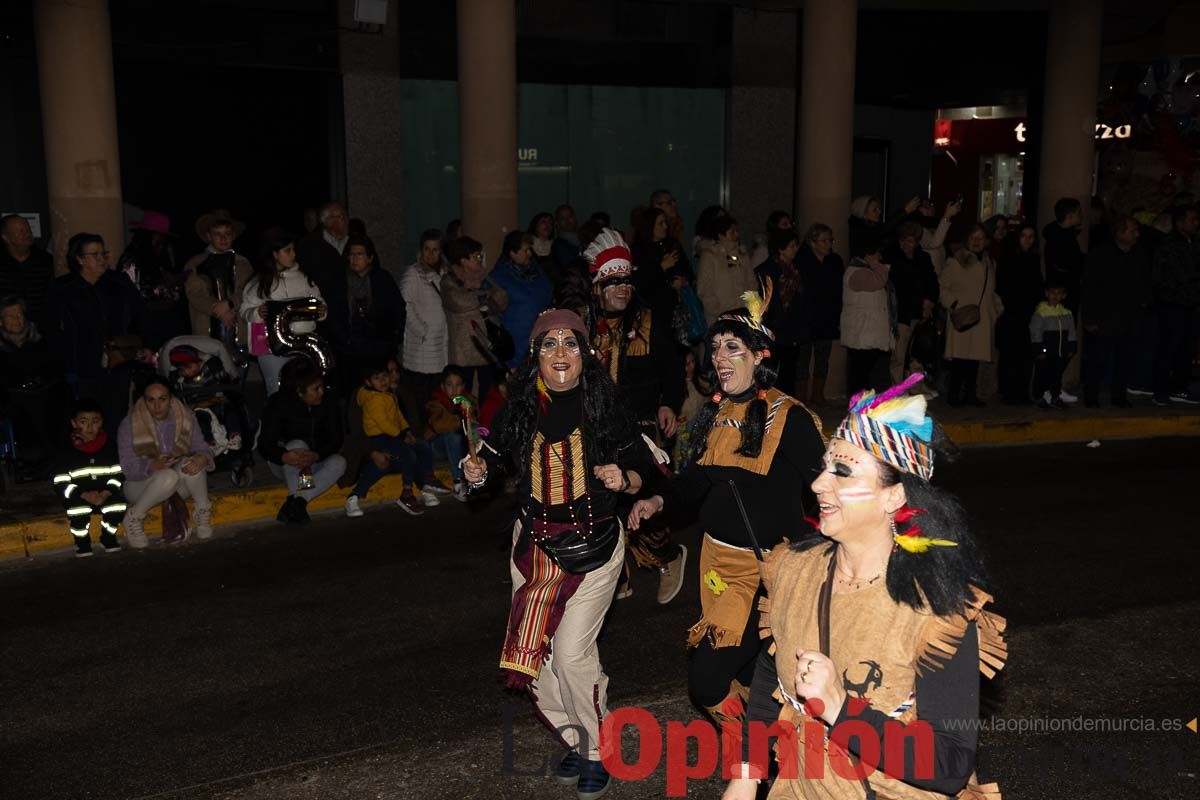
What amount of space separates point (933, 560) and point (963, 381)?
36.4 feet

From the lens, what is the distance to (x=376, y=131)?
51.4 ft

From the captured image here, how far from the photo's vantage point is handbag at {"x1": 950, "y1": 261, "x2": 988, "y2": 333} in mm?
13484

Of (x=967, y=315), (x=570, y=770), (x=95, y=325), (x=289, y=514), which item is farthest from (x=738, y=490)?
(x=967, y=315)

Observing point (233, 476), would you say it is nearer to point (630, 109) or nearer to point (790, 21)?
point (630, 109)

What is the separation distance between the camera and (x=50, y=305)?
33.6ft

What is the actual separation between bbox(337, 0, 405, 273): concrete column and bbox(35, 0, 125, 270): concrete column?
3976mm

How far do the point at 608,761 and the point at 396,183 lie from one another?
37.2ft

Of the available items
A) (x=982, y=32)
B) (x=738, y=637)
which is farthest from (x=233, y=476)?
(x=982, y=32)

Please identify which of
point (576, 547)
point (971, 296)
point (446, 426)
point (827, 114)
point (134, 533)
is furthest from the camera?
point (827, 114)

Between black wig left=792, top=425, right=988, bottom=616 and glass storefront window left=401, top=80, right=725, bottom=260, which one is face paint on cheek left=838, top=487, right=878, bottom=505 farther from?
glass storefront window left=401, top=80, right=725, bottom=260

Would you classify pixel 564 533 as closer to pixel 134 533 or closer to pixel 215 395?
pixel 134 533

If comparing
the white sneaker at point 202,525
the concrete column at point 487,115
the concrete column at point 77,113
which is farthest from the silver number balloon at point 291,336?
the concrete column at point 487,115

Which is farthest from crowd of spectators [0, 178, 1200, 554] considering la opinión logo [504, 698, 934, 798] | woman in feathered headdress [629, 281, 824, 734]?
la opinión logo [504, 698, 934, 798]

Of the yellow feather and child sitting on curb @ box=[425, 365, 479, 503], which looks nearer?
the yellow feather
